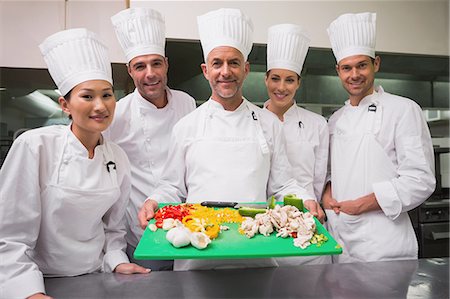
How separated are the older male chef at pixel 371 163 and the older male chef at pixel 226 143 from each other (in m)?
0.28

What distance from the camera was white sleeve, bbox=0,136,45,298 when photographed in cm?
87

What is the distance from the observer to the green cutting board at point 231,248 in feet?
2.85

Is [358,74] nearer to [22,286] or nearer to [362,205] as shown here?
[362,205]

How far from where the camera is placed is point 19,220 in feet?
3.07

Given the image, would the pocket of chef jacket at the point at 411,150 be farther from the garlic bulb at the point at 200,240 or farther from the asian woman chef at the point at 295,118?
the garlic bulb at the point at 200,240

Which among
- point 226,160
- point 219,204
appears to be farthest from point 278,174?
point 219,204

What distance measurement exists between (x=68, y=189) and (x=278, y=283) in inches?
23.3

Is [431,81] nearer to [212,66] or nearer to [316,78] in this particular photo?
[316,78]

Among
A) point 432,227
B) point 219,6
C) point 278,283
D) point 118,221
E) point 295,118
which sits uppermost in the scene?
point 219,6

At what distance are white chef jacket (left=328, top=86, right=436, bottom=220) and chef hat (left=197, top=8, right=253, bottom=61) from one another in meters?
0.57

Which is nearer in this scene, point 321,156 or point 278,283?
point 278,283

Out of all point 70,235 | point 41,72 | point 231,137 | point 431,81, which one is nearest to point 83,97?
point 70,235

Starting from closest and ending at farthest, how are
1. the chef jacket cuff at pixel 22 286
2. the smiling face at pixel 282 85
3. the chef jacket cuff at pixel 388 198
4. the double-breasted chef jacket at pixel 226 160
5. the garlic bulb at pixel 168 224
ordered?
1. the chef jacket cuff at pixel 22 286
2. the garlic bulb at pixel 168 224
3. the double-breasted chef jacket at pixel 226 160
4. the chef jacket cuff at pixel 388 198
5. the smiling face at pixel 282 85

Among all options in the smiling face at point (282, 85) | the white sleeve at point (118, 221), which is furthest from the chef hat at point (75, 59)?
the smiling face at point (282, 85)
